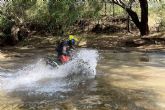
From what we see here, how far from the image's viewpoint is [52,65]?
14.7 m

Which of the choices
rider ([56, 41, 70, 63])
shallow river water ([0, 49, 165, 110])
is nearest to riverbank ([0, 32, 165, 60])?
shallow river water ([0, 49, 165, 110])

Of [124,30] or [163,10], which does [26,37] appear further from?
[163,10]

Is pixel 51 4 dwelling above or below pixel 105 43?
above

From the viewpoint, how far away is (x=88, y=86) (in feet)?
41.9

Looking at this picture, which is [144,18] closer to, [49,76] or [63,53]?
[63,53]

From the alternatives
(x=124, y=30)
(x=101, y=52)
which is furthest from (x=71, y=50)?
(x=124, y=30)

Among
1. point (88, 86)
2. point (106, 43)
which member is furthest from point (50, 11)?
point (88, 86)

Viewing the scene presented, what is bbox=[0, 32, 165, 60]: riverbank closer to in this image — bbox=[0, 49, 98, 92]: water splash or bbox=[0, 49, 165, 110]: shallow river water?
bbox=[0, 49, 165, 110]: shallow river water

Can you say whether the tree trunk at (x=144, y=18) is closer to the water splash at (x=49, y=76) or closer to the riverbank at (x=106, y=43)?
the riverbank at (x=106, y=43)

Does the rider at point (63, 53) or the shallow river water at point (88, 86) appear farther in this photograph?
the rider at point (63, 53)

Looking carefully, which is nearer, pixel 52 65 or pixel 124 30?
pixel 52 65

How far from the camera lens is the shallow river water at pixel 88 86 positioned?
1023cm

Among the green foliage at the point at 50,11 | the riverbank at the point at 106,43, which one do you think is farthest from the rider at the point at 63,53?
the green foliage at the point at 50,11

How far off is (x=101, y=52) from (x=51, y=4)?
7183mm
